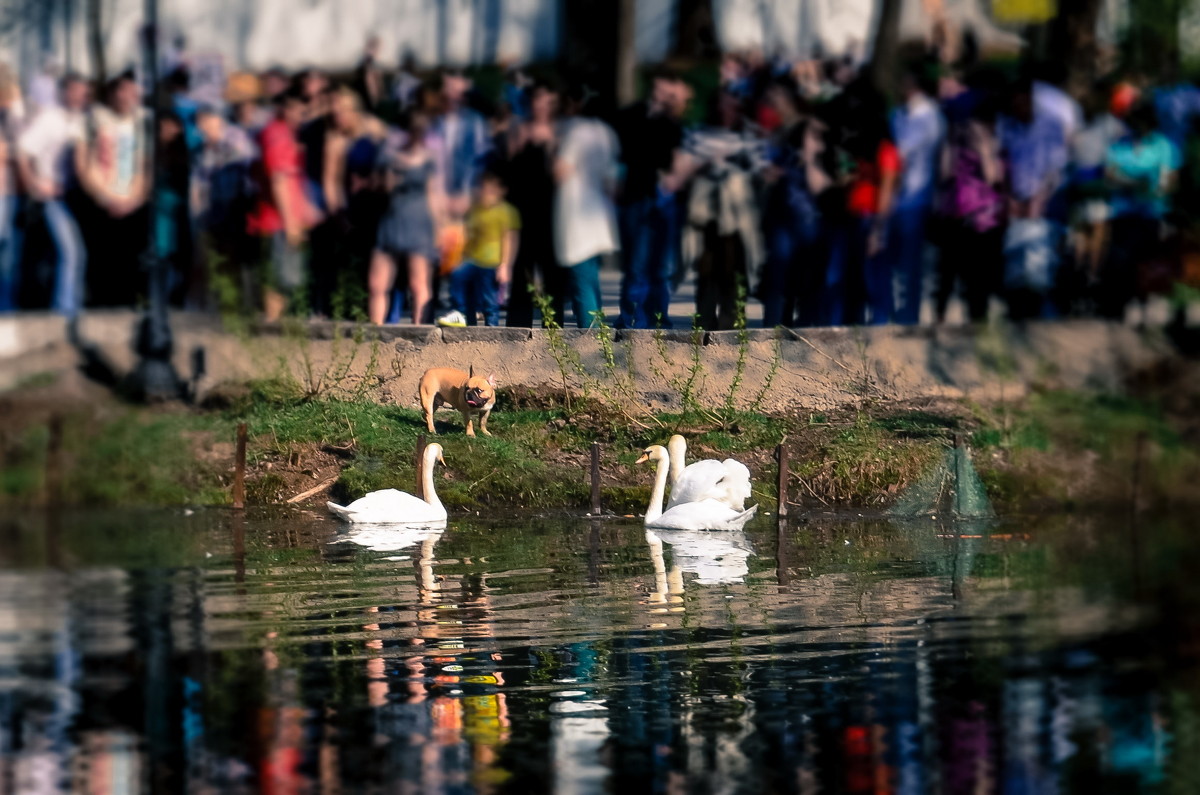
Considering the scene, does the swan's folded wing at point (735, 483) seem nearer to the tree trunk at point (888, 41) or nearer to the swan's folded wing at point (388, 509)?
the swan's folded wing at point (388, 509)

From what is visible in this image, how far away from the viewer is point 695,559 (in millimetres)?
19094

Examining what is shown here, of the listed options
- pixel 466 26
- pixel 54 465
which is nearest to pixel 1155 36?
pixel 54 465

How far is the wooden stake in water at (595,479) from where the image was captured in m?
21.0

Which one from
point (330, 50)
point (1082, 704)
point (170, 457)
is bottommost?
point (1082, 704)

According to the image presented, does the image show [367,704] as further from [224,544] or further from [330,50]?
[330,50]

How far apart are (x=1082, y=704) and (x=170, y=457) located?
10.3 metres

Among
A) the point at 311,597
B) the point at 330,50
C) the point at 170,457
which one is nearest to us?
the point at 311,597

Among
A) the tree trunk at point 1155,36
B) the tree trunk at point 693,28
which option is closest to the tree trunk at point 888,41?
the tree trunk at point 1155,36

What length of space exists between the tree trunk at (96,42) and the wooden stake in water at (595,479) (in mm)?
7467

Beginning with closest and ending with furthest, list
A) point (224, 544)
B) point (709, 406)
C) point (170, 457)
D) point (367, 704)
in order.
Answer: point (367, 704) → point (224, 544) → point (170, 457) → point (709, 406)

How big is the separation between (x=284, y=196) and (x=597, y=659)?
9.13m

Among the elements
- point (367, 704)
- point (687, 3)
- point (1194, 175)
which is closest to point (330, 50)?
point (687, 3)

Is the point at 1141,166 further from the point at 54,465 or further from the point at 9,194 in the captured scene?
the point at 9,194

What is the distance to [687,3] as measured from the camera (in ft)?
120
